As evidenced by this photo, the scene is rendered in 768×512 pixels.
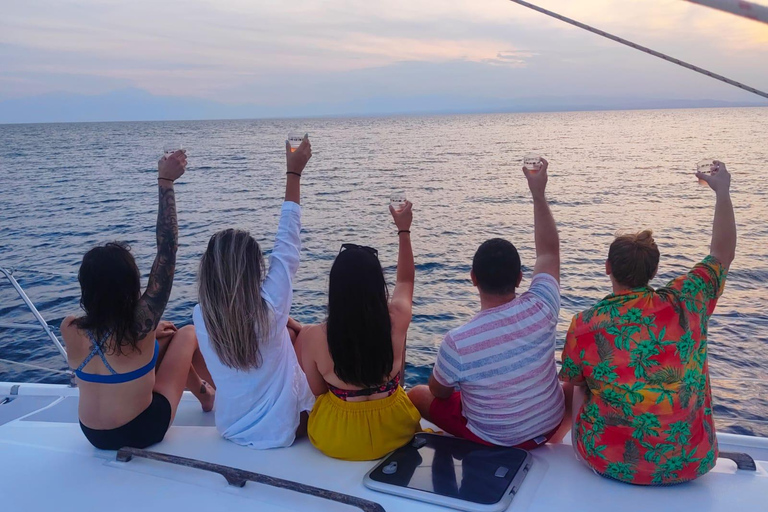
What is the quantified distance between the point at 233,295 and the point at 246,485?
75cm

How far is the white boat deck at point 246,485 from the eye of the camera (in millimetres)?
2146

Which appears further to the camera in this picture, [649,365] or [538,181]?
[538,181]

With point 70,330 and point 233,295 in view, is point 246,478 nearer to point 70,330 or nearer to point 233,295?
point 233,295

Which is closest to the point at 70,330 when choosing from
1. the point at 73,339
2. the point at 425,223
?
the point at 73,339

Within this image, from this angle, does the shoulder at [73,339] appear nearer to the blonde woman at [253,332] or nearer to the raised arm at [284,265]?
the blonde woman at [253,332]

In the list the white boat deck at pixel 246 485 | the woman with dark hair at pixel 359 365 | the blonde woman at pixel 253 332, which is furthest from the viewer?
the blonde woman at pixel 253 332

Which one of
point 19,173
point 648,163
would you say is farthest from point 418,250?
point 19,173

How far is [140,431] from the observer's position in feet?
8.79

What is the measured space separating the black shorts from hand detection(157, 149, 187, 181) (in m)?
1.03

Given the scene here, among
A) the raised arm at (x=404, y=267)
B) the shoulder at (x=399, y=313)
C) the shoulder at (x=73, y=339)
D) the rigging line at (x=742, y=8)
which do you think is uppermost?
the rigging line at (x=742, y=8)

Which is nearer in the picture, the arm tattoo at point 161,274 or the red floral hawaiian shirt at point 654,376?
the red floral hawaiian shirt at point 654,376

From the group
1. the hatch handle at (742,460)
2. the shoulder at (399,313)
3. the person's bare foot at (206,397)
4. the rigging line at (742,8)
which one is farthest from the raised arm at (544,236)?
the person's bare foot at (206,397)

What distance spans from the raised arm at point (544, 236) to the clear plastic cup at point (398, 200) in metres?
0.61

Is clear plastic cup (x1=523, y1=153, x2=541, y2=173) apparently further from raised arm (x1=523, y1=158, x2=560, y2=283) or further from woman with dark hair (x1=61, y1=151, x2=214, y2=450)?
woman with dark hair (x1=61, y1=151, x2=214, y2=450)
